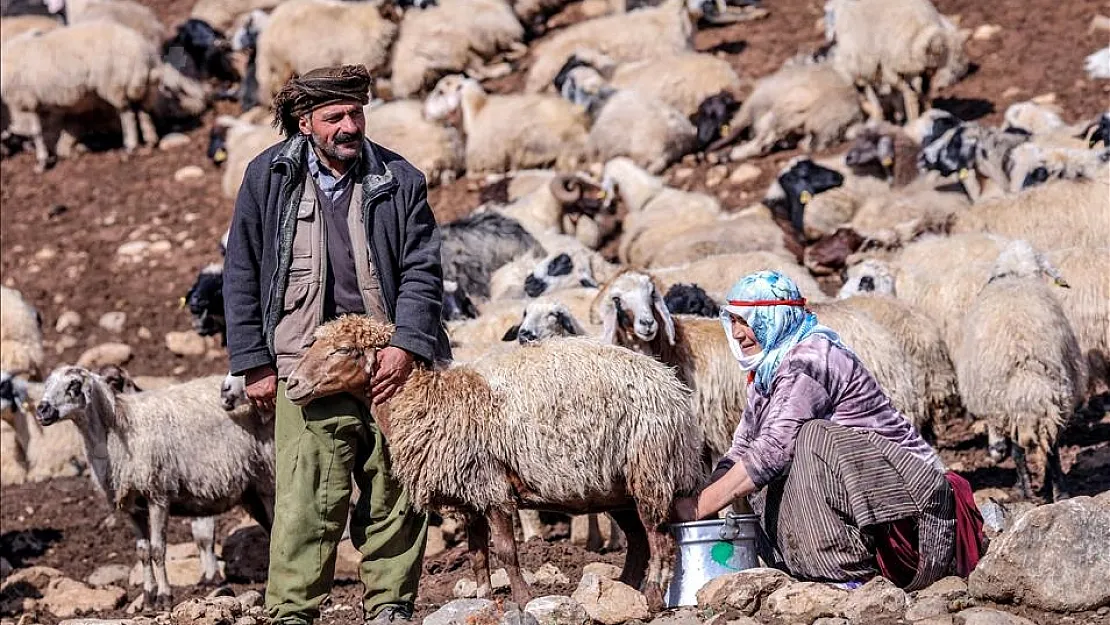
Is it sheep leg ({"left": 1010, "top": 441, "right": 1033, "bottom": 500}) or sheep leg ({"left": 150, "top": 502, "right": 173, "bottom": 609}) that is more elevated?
sheep leg ({"left": 1010, "top": 441, "right": 1033, "bottom": 500})

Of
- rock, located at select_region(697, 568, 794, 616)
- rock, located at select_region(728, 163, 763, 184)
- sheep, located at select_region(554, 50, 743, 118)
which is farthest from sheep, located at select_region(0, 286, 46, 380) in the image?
rock, located at select_region(697, 568, 794, 616)

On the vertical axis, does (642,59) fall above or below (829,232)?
Answer: above

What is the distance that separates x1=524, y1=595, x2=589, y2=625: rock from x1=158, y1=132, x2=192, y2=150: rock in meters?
15.3

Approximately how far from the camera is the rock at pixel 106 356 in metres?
13.6

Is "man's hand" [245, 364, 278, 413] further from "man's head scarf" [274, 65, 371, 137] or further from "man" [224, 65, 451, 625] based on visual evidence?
"man's head scarf" [274, 65, 371, 137]

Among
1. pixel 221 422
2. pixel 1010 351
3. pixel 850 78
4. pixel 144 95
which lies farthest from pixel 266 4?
pixel 1010 351

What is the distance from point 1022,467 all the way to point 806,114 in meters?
8.56

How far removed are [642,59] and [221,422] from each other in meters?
11.1

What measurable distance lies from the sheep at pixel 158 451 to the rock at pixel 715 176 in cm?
752

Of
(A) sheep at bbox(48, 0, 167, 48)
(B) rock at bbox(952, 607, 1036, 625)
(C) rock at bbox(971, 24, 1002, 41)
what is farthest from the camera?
(A) sheep at bbox(48, 0, 167, 48)

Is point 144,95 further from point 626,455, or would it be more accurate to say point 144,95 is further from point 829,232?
point 626,455

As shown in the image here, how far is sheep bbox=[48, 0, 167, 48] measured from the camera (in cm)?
2216

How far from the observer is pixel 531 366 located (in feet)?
19.0

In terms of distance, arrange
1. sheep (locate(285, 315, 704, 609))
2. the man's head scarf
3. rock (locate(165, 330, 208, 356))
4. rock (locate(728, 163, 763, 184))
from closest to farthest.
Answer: the man's head scarf, sheep (locate(285, 315, 704, 609)), rock (locate(165, 330, 208, 356)), rock (locate(728, 163, 763, 184))
